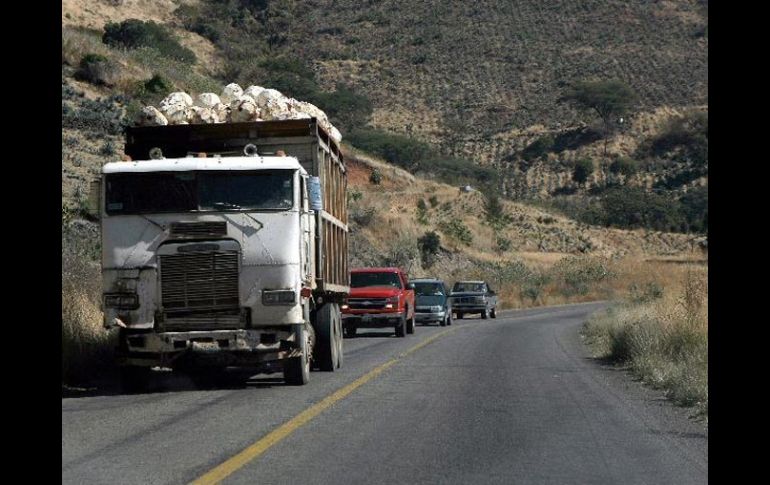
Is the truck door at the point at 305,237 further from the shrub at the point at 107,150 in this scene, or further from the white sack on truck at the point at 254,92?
the shrub at the point at 107,150

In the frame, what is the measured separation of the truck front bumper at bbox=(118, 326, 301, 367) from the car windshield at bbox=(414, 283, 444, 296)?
25.6m

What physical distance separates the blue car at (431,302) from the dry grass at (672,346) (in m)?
13.9

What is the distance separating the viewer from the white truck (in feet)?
55.1

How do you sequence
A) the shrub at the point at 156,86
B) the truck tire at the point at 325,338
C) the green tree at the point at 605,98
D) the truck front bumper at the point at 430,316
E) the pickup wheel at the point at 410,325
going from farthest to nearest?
1. the green tree at the point at 605,98
2. the shrub at the point at 156,86
3. the truck front bumper at the point at 430,316
4. the pickup wheel at the point at 410,325
5. the truck tire at the point at 325,338

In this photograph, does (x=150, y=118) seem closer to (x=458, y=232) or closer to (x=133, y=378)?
(x=133, y=378)

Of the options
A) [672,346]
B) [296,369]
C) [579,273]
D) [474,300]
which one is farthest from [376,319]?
[579,273]

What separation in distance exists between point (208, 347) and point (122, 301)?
134 centimetres

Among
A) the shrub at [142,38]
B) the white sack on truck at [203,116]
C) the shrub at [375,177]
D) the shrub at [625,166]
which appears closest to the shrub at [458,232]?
the shrub at [375,177]

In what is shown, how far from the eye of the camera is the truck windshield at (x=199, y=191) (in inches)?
675

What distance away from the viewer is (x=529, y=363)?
2292 centimetres

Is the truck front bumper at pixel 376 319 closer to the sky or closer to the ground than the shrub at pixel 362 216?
closer to the ground

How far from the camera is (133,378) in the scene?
56.9 ft
